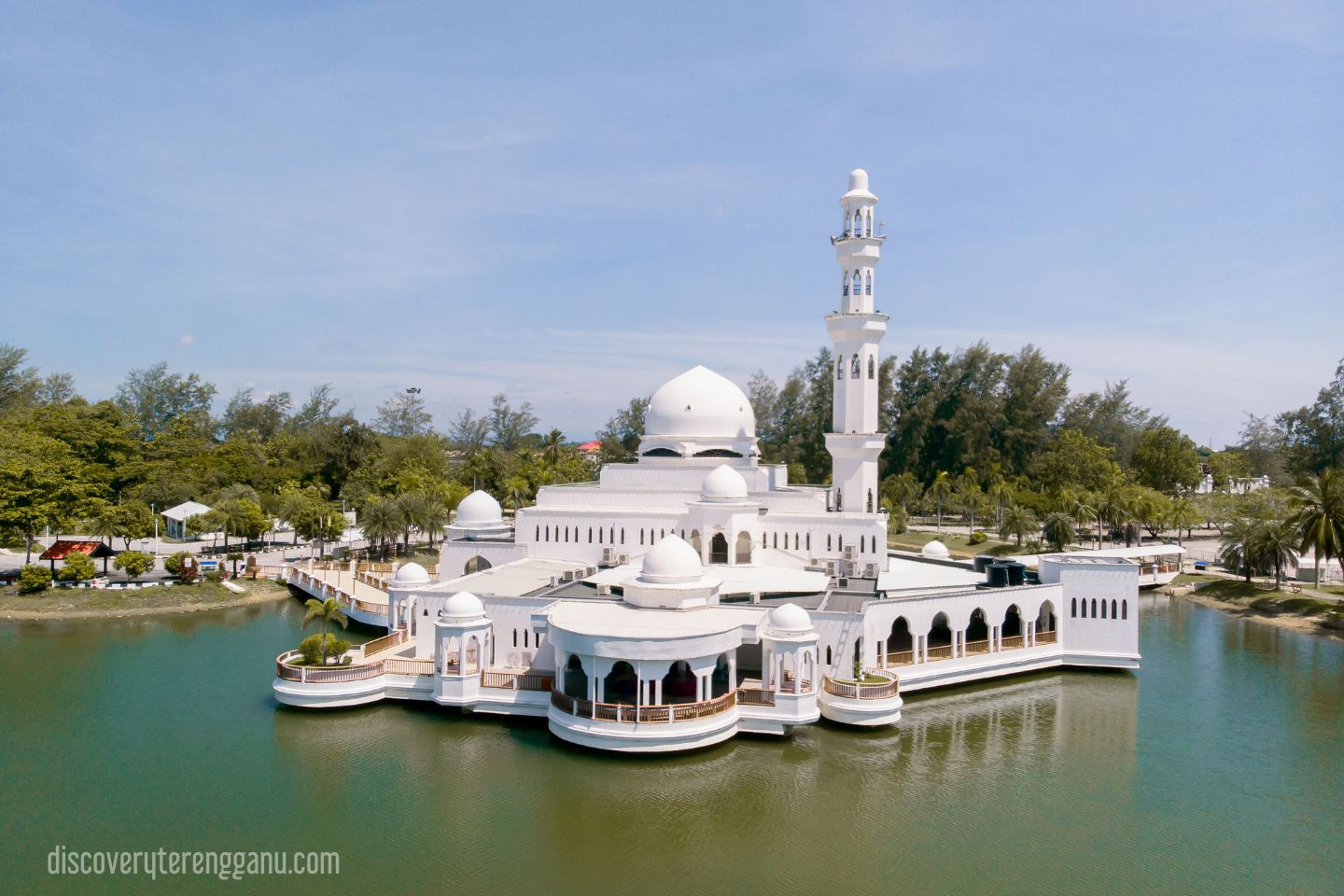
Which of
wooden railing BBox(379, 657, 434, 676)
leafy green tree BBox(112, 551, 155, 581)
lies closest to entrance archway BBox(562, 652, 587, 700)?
wooden railing BBox(379, 657, 434, 676)

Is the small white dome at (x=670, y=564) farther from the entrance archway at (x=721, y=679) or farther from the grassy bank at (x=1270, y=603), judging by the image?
the grassy bank at (x=1270, y=603)

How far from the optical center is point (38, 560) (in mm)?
36562

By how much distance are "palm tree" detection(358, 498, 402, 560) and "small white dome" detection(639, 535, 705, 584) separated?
21.1 m

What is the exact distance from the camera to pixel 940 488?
56.4 m

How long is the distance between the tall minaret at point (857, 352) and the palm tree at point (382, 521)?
20.9 m

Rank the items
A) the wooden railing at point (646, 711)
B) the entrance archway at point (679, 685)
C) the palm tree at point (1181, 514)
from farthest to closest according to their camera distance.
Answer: the palm tree at point (1181, 514) < the entrance archway at point (679, 685) < the wooden railing at point (646, 711)

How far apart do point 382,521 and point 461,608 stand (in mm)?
20454

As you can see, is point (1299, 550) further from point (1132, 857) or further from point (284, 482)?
point (284, 482)

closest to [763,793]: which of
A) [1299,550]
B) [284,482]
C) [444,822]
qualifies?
[444,822]

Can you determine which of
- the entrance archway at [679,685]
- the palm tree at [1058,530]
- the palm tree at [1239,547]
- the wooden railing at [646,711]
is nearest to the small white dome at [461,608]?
the wooden railing at [646,711]

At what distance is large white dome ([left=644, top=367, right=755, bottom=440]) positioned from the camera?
3052cm

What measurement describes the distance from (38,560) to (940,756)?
38541 mm

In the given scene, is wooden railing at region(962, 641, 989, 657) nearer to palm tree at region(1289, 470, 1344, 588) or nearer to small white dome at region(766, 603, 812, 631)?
small white dome at region(766, 603, 812, 631)

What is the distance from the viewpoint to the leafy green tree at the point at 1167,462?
52938 mm
